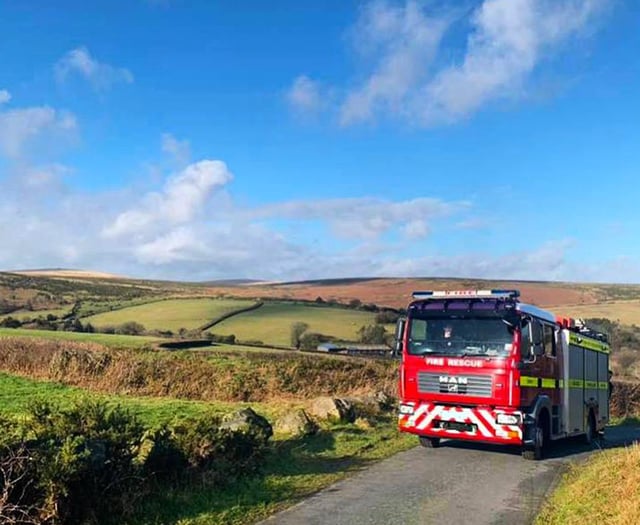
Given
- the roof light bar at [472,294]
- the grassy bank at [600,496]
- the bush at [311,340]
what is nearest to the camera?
the grassy bank at [600,496]

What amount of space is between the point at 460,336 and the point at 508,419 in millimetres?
1910

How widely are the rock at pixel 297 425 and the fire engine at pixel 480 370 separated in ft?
7.00

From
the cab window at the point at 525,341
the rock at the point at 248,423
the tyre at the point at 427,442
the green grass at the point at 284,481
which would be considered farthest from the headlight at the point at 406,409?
the rock at the point at 248,423

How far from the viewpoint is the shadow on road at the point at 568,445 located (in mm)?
15492

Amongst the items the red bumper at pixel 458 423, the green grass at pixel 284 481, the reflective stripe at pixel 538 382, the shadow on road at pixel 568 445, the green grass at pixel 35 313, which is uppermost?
the green grass at pixel 35 313

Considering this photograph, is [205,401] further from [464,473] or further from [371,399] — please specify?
[464,473]

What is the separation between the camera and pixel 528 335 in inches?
552

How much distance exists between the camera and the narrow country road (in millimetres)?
9125

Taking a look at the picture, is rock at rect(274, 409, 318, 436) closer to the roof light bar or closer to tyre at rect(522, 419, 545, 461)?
the roof light bar

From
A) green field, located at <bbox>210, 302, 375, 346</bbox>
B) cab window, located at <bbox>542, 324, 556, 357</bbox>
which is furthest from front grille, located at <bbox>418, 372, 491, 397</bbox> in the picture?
green field, located at <bbox>210, 302, 375, 346</bbox>

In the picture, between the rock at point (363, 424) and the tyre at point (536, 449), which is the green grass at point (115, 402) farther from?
the tyre at point (536, 449)

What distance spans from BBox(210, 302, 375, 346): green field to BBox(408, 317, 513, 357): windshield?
2903cm

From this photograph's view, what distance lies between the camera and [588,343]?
19.0 meters

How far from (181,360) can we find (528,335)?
63.7ft
